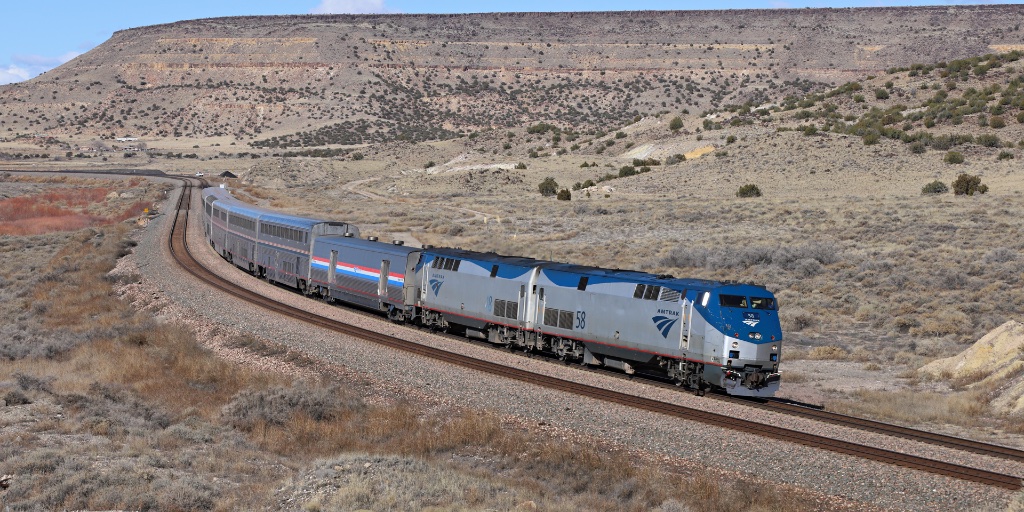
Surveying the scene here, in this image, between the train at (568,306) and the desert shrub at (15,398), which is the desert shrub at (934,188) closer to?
the train at (568,306)

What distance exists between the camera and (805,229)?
50.1 meters

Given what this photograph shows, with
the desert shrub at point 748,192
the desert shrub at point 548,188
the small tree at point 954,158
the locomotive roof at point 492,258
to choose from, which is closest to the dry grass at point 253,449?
the locomotive roof at point 492,258

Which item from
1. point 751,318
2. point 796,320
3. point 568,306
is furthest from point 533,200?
point 751,318

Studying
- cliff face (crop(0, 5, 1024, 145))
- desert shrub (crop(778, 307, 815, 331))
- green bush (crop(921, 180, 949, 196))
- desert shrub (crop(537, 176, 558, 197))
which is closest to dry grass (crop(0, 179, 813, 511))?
desert shrub (crop(778, 307, 815, 331))

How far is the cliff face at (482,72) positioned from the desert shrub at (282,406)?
138384 mm

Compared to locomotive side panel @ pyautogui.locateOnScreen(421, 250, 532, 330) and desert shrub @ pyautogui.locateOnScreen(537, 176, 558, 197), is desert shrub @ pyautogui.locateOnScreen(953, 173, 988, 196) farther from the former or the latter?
locomotive side panel @ pyautogui.locateOnScreen(421, 250, 532, 330)

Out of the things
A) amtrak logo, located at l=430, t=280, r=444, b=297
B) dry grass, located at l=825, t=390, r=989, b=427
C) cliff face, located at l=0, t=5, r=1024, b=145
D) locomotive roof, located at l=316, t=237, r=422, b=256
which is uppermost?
cliff face, located at l=0, t=5, r=1024, b=145

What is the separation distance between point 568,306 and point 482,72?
165 meters

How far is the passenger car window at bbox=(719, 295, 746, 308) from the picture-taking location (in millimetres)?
22212

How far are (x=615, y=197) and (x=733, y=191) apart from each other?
9.92m

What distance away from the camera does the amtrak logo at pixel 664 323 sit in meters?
23.0

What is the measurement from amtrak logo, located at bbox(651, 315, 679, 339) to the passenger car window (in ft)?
4.16

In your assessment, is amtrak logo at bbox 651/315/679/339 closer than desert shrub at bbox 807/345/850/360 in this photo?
Yes

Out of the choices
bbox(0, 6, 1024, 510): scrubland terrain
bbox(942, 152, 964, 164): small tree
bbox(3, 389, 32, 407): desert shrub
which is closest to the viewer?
bbox(0, 6, 1024, 510): scrubland terrain
